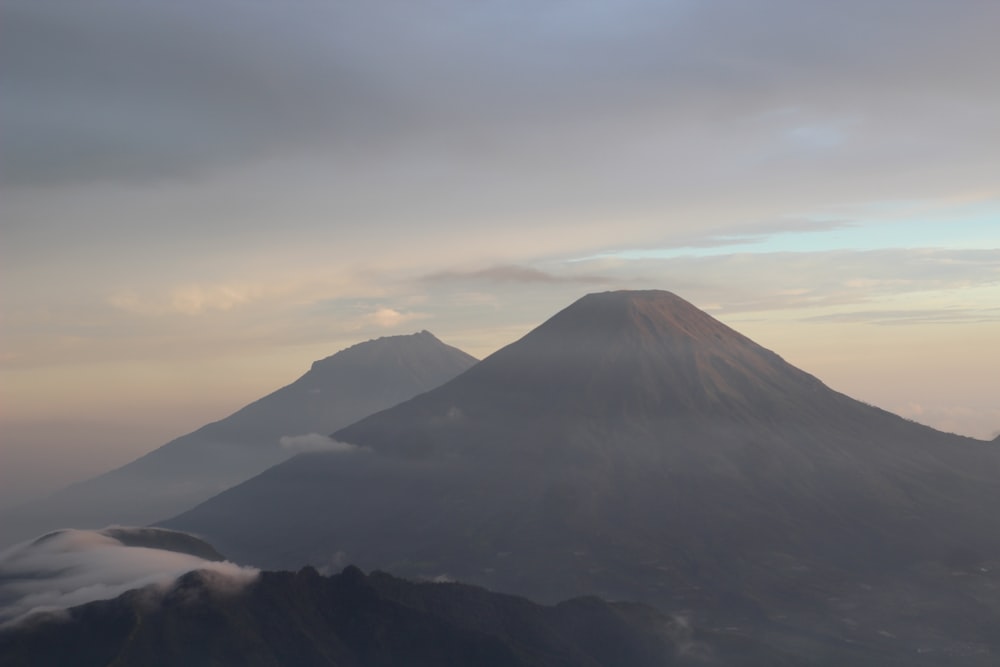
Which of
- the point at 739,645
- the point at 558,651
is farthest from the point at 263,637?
the point at 739,645

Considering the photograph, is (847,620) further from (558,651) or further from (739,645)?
(558,651)

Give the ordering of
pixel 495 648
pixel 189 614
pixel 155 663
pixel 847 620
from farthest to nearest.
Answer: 1. pixel 847 620
2. pixel 495 648
3. pixel 189 614
4. pixel 155 663

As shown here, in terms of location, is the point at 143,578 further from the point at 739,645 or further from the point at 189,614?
the point at 739,645

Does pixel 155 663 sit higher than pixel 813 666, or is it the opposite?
pixel 155 663

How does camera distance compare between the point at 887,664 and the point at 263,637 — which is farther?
the point at 887,664

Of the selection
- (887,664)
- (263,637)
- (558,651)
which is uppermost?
(263,637)

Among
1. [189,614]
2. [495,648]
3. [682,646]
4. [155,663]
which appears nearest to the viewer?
[155,663]
